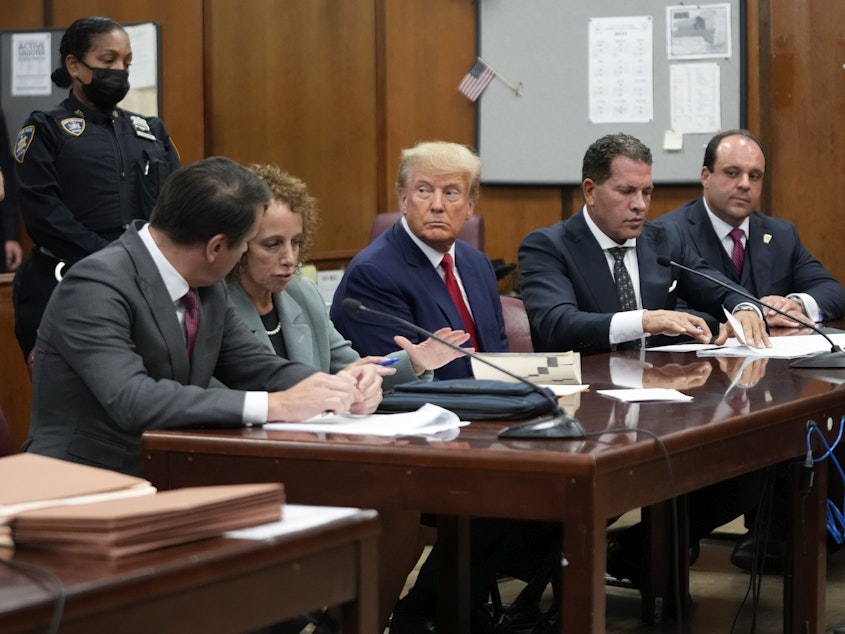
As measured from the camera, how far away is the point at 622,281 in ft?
12.5

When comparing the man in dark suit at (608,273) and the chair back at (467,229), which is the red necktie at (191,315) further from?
the chair back at (467,229)

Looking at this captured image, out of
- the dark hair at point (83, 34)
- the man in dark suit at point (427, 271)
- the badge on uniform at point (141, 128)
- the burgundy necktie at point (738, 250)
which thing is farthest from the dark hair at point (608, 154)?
the dark hair at point (83, 34)

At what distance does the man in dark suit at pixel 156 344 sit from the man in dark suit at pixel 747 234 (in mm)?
2293

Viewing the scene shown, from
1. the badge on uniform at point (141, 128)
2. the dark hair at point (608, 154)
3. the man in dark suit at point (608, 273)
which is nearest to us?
the man in dark suit at point (608, 273)

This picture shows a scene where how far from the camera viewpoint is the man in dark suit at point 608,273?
356cm

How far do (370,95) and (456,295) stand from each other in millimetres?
2910

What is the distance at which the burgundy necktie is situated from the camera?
4.50m

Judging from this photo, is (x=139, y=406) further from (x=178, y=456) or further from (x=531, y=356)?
(x=531, y=356)

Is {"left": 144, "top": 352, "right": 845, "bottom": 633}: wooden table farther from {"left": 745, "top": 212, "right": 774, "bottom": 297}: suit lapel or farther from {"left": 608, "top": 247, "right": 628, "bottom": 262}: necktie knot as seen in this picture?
{"left": 745, "top": 212, "right": 774, "bottom": 297}: suit lapel

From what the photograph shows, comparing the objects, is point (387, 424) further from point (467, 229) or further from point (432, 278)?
point (467, 229)

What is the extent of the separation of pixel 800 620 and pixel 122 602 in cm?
189

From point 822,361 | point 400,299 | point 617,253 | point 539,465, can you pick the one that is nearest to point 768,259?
point 617,253

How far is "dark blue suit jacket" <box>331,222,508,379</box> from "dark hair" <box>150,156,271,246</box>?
91cm

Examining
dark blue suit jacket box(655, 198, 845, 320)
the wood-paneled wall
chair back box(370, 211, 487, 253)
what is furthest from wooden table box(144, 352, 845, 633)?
the wood-paneled wall
